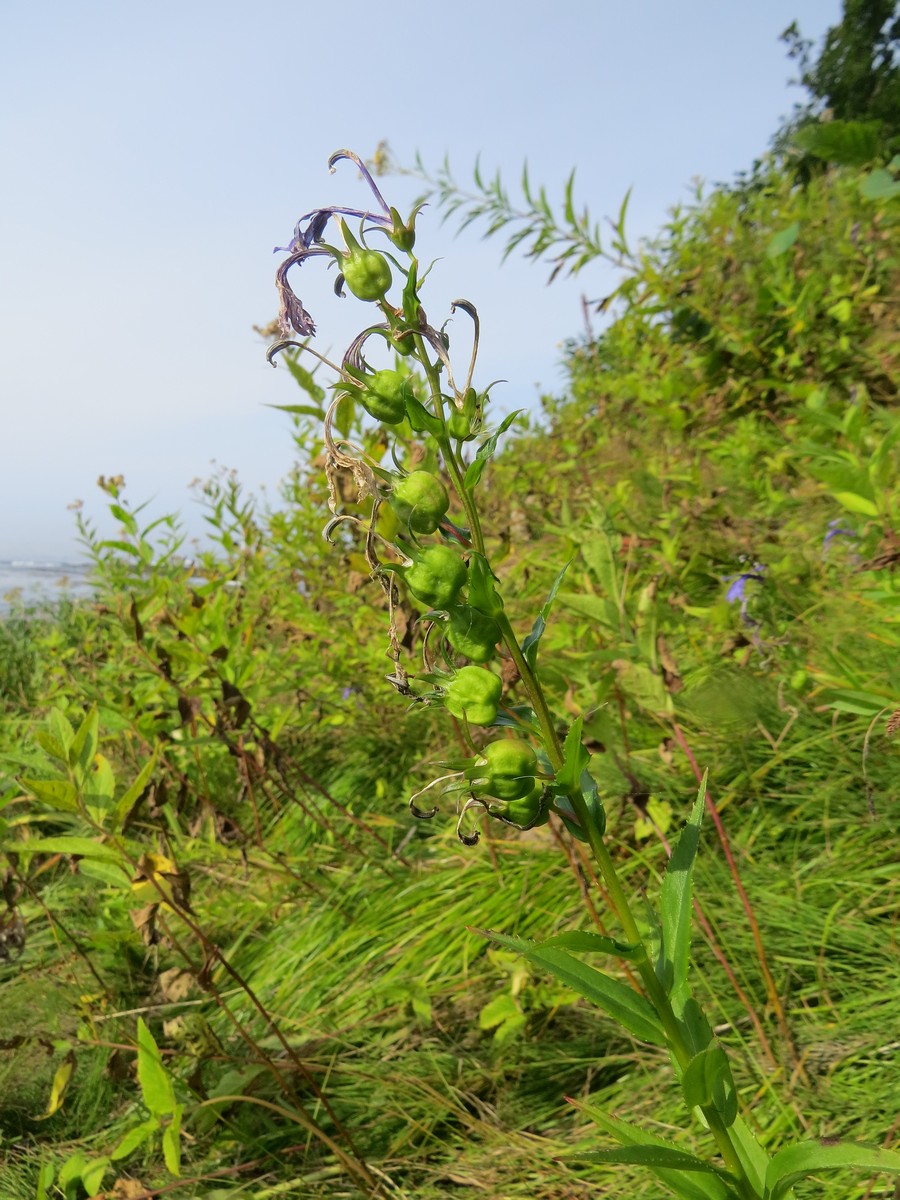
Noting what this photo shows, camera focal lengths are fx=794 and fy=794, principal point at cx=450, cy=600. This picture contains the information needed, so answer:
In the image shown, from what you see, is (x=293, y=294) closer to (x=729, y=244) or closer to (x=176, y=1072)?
(x=176, y=1072)

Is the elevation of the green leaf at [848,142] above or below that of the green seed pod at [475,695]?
above

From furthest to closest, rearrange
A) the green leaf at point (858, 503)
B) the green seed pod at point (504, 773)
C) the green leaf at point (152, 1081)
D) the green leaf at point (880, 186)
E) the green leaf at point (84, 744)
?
the green leaf at point (880, 186) → the green leaf at point (858, 503) → the green leaf at point (84, 744) → the green leaf at point (152, 1081) → the green seed pod at point (504, 773)

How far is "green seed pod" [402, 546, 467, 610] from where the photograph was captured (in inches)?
23.4

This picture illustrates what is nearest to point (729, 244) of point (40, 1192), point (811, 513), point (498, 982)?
point (811, 513)

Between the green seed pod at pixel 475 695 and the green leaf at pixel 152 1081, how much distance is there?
103 centimetres

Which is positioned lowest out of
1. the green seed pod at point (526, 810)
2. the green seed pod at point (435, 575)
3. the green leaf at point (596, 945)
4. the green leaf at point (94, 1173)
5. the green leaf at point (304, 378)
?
the green leaf at point (94, 1173)

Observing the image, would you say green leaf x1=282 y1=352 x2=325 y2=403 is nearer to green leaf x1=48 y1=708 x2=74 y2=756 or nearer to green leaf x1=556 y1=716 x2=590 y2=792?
green leaf x1=48 y1=708 x2=74 y2=756

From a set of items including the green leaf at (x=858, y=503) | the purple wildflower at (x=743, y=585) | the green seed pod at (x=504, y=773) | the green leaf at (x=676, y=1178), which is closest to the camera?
the green seed pod at (x=504, y=773)

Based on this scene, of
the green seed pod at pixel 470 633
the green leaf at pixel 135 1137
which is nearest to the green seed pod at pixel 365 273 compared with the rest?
the green seed pod at pixel 470 633

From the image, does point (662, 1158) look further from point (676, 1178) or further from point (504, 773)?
point (504, 773)

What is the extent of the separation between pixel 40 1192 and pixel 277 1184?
15.7 inches

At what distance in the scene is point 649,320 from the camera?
3670mm

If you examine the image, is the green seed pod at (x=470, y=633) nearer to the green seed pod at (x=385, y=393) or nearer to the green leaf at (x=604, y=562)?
the green seed pod at (x=385, y=393)

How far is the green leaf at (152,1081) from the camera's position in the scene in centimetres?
127
